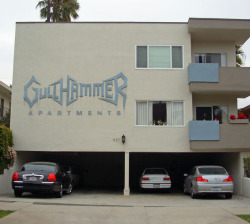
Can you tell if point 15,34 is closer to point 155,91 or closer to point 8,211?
point 155,91

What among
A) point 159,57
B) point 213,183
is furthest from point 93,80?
point 213,183

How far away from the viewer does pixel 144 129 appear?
20688 millimetres

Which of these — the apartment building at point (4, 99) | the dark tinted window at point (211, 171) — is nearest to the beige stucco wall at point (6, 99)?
the apartment building at point (4, 99)

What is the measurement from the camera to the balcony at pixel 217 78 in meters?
20.5

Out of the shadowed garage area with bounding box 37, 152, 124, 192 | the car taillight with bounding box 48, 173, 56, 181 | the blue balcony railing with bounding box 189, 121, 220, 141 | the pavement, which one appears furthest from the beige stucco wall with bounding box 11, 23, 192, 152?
the shadowed garage area with bounding box 37, 152, 124, 192

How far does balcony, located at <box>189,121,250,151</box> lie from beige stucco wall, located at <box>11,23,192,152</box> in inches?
24.9

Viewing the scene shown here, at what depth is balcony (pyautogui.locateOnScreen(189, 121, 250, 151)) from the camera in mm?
20141

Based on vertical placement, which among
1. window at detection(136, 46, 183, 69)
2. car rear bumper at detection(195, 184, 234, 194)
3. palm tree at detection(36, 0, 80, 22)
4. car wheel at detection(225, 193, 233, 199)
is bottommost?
car wheel at detection(225, 193, 233, 199)

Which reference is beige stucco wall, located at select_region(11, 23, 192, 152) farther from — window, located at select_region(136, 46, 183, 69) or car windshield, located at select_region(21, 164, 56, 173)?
car windshield, located at select_region(21, 164, 56, 173)

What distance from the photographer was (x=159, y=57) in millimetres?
21312

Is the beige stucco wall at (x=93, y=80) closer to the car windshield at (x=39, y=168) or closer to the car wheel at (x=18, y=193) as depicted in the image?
the car windshield at (x=39, y=168)

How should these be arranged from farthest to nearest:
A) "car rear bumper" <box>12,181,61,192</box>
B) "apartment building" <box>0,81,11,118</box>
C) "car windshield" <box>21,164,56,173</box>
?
1. "apartment building" <box>0,81,11,118</box>
2. "car windshield" <box>21,164,56,173</box>
3. "car rear bumper" <box>12,181,61,192</box>

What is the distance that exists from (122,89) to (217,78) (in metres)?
4.95

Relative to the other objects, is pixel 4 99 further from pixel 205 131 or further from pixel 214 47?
pixel 205 131
